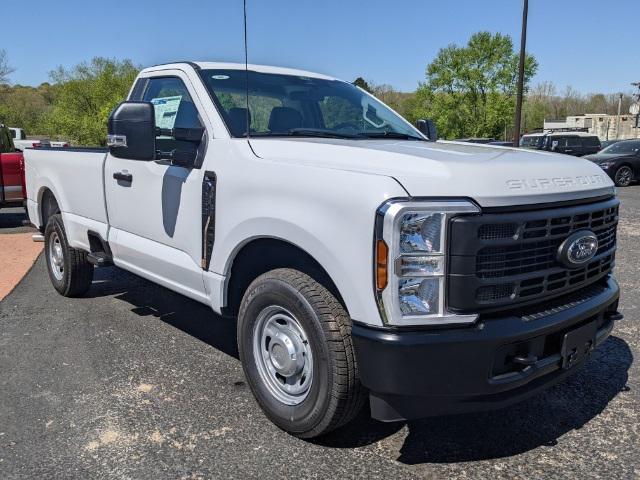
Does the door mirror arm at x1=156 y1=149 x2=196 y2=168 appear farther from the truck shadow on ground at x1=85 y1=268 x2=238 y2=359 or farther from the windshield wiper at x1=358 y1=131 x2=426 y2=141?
the truck shadow on ground at x1=85 y1=268 x2=238 y2=359

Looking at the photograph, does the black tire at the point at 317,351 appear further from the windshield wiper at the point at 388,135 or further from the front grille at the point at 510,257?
the windshield wiper at the point at 388,135

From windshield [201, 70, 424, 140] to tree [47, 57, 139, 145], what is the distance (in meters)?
46.2

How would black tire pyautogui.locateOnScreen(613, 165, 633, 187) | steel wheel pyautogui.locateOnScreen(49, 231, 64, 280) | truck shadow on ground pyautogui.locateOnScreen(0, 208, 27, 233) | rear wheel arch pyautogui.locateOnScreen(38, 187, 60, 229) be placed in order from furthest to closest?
black tire pyautogui.locateOnScreen(613, 165, 633, 187), truck shadow on ground pyautogui.locateOnScreen(0, 208, 27, 233), rear wheel arch pyautogui.locateOnScreen(38, 187, 60, 229), steel wheel pyautogui.locateOnScreen(49, 231, 64, 280)

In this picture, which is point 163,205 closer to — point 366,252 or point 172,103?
point 172,103

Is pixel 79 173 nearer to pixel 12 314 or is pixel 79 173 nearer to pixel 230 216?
pixel 12 314

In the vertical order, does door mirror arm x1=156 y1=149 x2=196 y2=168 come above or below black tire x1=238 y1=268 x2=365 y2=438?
above

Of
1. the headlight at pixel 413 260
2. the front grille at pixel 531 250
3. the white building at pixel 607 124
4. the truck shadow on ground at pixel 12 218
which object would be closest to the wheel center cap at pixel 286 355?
the headlight at pixel 413 260

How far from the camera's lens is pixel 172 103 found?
410cm

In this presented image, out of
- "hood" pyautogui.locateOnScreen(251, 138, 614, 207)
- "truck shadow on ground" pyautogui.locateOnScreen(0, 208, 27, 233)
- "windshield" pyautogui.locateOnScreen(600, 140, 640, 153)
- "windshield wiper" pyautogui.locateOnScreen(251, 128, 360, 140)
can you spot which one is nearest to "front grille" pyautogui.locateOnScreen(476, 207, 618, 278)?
"hood" pyautogui.locateOnScreen(251, 138, 614, 207)

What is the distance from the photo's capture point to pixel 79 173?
16.4 feet

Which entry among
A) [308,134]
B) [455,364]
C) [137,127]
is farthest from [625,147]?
[455,364]

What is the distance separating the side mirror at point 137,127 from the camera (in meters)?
3.41

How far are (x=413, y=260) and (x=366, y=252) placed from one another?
198 mm

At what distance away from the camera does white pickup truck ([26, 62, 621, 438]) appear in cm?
240
